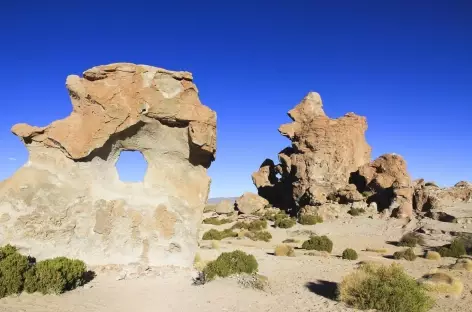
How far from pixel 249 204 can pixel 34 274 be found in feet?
124

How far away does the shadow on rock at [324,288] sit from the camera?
10682mm

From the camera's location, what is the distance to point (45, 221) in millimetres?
9430

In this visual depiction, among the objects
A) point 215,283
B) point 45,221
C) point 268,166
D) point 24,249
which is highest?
point 268,166

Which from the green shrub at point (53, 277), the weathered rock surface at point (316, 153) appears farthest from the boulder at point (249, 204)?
the green shrub at point (53, 277)

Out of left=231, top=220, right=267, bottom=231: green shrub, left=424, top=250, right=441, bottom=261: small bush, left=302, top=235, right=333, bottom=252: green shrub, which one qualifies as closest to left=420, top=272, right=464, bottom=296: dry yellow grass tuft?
left=424, top=250, right=441, bottom=261: small bush

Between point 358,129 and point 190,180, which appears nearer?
point 190,180

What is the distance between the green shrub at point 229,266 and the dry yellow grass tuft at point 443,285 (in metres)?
5.40

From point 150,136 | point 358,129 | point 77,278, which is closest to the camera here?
point 77,278

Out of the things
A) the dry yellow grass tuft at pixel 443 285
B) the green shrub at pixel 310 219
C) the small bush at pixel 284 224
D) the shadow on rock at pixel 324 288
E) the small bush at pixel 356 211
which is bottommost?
Answer: the shadow on rock at pixel 324 288

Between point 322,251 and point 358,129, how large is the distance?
3016 cm

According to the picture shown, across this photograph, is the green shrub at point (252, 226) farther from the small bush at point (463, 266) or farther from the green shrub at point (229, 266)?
the green shrub at point (229, 266)

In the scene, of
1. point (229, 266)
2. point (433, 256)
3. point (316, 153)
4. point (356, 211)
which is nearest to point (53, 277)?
point (229, 266)

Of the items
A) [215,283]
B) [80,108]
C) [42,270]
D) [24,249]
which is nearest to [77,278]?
[42,270]

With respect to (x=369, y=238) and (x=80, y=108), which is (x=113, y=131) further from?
(x=369, y=238)
